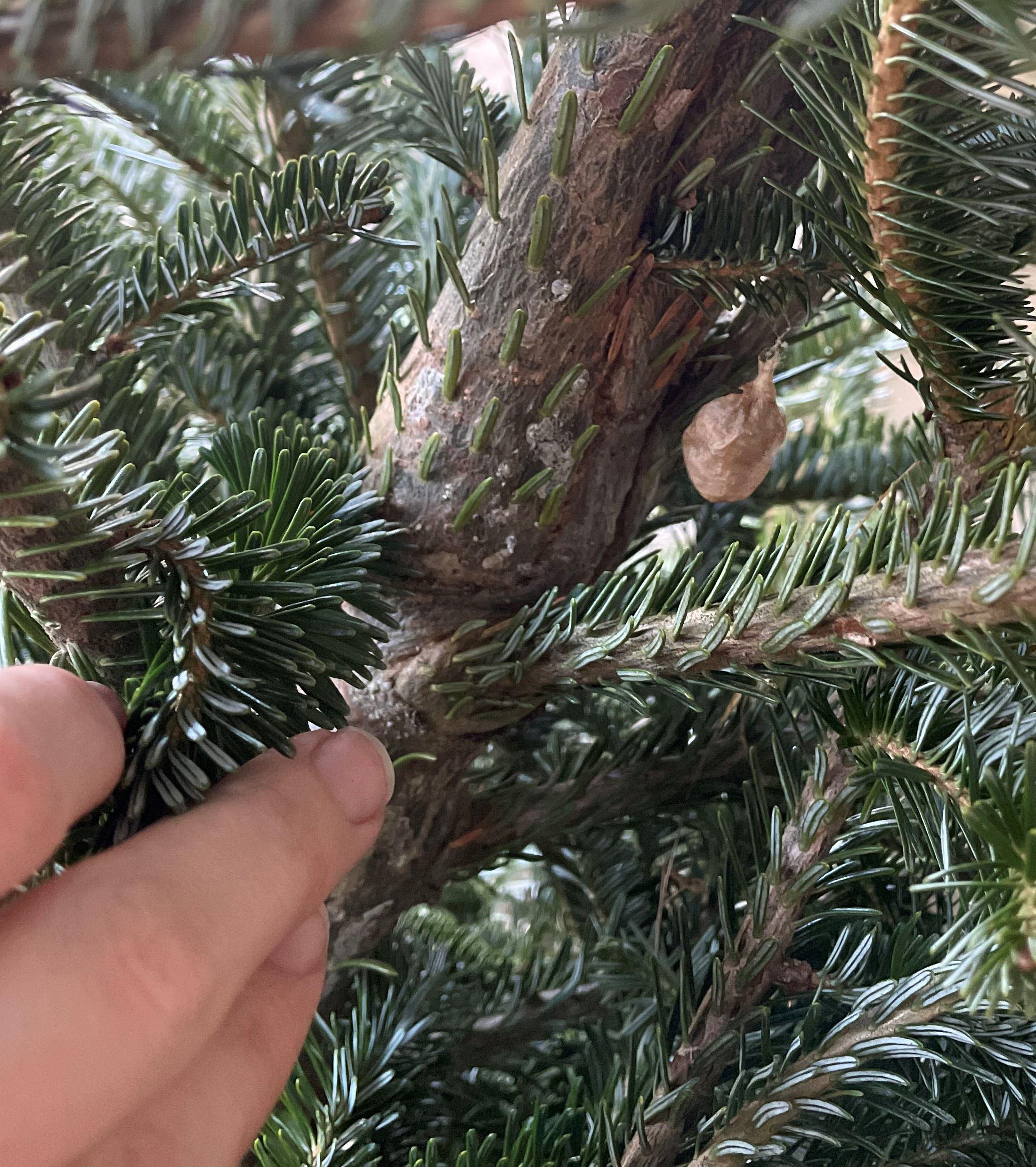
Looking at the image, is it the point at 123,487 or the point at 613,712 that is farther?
the point at 613,712

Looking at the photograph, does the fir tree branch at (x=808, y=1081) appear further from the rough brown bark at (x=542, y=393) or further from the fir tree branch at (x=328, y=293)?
the fir tree branch at (x=328, y=293)

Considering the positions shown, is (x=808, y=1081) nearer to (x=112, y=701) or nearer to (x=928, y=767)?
(x=928, y=767)

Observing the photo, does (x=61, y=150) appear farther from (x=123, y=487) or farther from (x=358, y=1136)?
(x=358, y=1136)

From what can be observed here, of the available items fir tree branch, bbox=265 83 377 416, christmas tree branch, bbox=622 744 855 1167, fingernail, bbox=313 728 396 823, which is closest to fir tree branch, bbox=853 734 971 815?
christmas tree branch, bbox=622 744 855 1167

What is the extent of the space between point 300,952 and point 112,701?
97mm

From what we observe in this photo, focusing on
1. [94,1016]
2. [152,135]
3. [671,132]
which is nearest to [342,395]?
[152,135]

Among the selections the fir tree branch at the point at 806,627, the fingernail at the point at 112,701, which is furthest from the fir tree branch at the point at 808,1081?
the fingernail at the point at 112,701

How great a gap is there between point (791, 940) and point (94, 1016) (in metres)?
0.25

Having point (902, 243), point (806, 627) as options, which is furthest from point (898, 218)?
point (806, 627)

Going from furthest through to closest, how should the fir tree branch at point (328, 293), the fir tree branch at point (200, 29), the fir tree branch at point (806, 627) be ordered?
the fir tree branch at point (328, 293), the fir tree branch at point (806, 627), the fir tree branch at point (200, 29)

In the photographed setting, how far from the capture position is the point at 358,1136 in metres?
0.35

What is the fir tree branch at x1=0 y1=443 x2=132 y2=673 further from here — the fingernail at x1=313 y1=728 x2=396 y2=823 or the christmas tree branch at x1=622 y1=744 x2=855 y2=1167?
the christmas tree branch at x1=622 y1=744 x2=855 y2=1167

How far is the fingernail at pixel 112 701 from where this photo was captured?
233 mm

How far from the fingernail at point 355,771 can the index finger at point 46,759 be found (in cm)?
6
